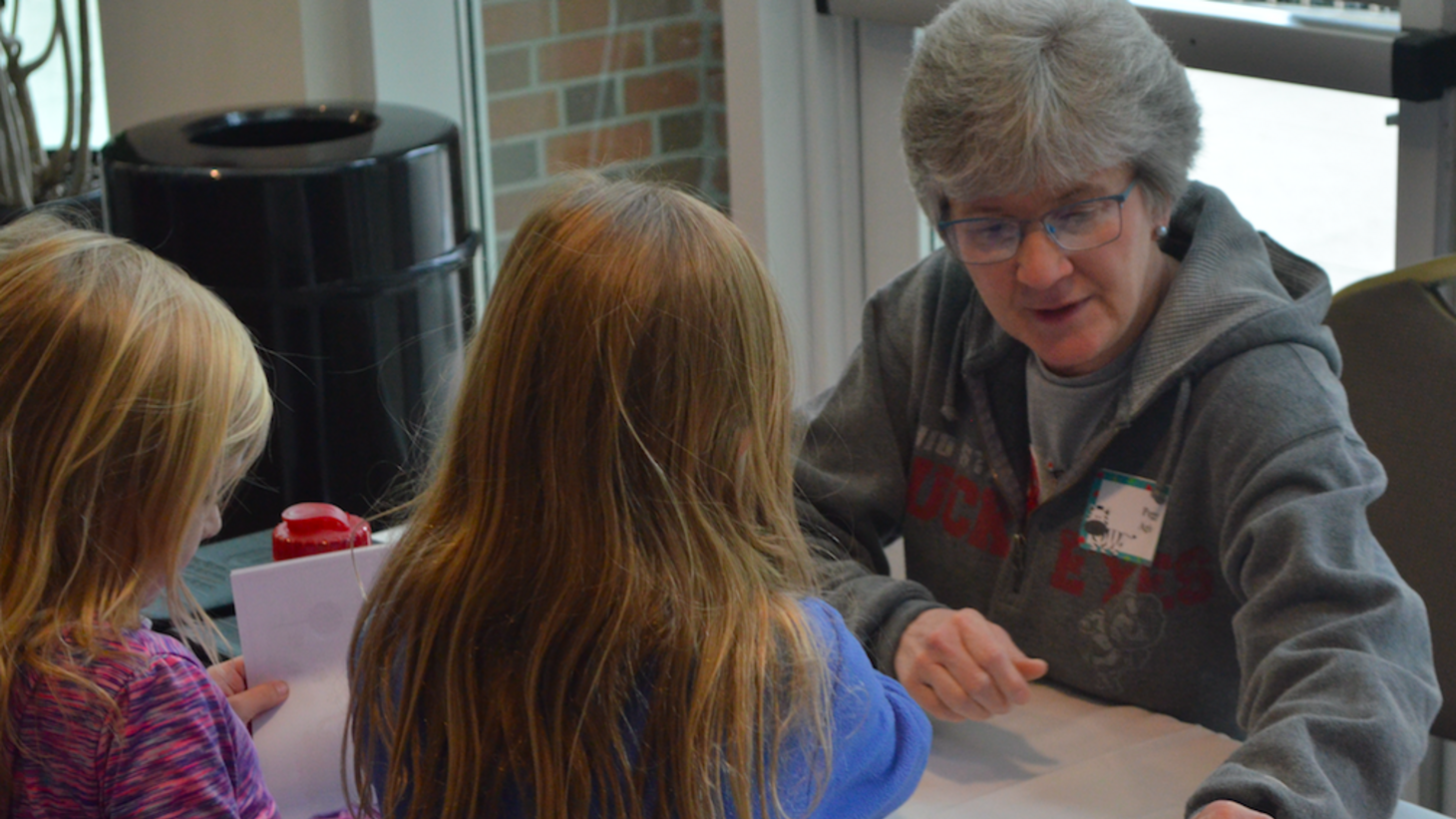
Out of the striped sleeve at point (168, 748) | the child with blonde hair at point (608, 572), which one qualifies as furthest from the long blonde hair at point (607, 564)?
the striped sleeve at point (168, 748)

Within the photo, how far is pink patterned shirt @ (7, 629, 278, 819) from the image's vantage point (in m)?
0.97

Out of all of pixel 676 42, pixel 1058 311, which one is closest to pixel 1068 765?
pixel 1058 311

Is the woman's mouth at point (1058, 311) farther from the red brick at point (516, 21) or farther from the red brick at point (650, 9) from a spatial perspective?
the red brick at point (516, 21)

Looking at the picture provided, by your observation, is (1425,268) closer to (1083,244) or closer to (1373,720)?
(1083,244)

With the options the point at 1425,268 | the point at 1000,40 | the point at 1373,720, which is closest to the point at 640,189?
the point at 1000,40

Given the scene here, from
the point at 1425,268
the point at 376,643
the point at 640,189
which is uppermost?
the point at 640,189

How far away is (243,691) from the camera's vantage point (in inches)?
45.6

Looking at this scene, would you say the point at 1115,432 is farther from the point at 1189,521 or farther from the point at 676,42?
the point at 676,42

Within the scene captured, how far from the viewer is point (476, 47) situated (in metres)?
2.79

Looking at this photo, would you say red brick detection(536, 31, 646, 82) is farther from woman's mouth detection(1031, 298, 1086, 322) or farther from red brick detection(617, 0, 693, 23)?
woman's mouth detection(1031, 298, 1086, 322)

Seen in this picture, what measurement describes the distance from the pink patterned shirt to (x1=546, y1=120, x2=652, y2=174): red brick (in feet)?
5.37

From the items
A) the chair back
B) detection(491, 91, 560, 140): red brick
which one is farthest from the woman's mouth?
detection(491, 91, 560, 140): red brick

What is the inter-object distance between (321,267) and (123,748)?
36.9 inches

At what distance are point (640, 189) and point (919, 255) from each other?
4.74ft
